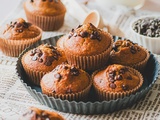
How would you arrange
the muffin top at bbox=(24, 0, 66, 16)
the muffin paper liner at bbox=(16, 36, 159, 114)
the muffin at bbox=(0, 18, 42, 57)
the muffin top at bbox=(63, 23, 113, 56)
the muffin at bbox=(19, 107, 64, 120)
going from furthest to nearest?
1. the muffin top at bbox=(24, 0, 66, 16)
2. the muffin at bbox=(0, 18, 42, 57)
3. the muffin top at bbox=(63, 23, 113, 56)
4. the muffin paper liner at bbox=(16, 36, 159, 114)
5. the muffin at bbox=(19, 107, 64, 120)

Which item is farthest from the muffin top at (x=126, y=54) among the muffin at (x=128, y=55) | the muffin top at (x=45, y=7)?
the muffin top at (x=45, y=7)

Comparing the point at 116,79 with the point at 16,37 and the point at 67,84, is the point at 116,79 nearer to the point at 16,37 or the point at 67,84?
the point at 67,84

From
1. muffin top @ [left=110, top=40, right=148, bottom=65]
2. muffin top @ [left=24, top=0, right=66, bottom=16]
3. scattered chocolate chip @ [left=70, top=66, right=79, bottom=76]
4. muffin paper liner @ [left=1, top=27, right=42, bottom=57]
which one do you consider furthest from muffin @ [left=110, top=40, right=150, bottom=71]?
muffin top @ [left=24, top=0, right=66, bottom=16]

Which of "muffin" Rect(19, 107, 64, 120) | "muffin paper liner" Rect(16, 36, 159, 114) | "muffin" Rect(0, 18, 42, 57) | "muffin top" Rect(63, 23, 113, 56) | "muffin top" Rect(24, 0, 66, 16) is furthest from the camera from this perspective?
"muffin top" Rect(24, 0, 66, 16)

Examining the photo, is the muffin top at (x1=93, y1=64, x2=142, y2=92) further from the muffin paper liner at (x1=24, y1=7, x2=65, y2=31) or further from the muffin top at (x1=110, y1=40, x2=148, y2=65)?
the muffin paper liner at (x1=24, y1=7, x2=65, y2=31)

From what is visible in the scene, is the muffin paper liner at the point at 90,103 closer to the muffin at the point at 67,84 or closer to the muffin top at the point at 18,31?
the muffin at the point at 67,84

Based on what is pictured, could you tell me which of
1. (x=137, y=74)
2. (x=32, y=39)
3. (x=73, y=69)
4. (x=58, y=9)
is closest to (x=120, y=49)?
(x=137, y=74)
